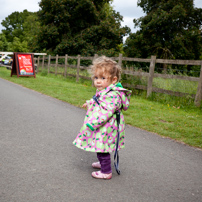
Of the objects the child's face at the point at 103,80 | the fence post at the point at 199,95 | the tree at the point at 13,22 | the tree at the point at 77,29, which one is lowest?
the fence post at the point at 199,95

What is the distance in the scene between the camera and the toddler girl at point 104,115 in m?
2.51

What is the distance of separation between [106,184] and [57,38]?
28393mm

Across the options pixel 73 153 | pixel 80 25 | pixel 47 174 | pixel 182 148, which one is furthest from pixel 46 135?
pixel 80 25

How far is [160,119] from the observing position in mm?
5809

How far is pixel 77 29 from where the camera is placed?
96.9ft

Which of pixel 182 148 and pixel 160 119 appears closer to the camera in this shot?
pixel 182 148

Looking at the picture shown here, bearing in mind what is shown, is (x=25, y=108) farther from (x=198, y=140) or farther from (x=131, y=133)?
(x=198, y=140)

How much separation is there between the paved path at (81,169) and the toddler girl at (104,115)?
0.33 metres

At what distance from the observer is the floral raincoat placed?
2502mm

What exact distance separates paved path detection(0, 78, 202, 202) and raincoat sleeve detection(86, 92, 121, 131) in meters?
0.67

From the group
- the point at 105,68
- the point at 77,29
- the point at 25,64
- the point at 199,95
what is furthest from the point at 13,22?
the point at 105,68

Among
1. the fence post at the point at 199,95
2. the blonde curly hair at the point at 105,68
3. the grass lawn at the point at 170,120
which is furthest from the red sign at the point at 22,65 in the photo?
the blonde curly hair at the point at 105,68

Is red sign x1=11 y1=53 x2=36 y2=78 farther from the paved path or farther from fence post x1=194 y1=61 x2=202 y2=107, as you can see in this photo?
fence post x1=194 y1=61 x2=202 y2=107

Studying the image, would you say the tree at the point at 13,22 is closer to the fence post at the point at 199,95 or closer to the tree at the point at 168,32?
the tree at the point at 168,32
